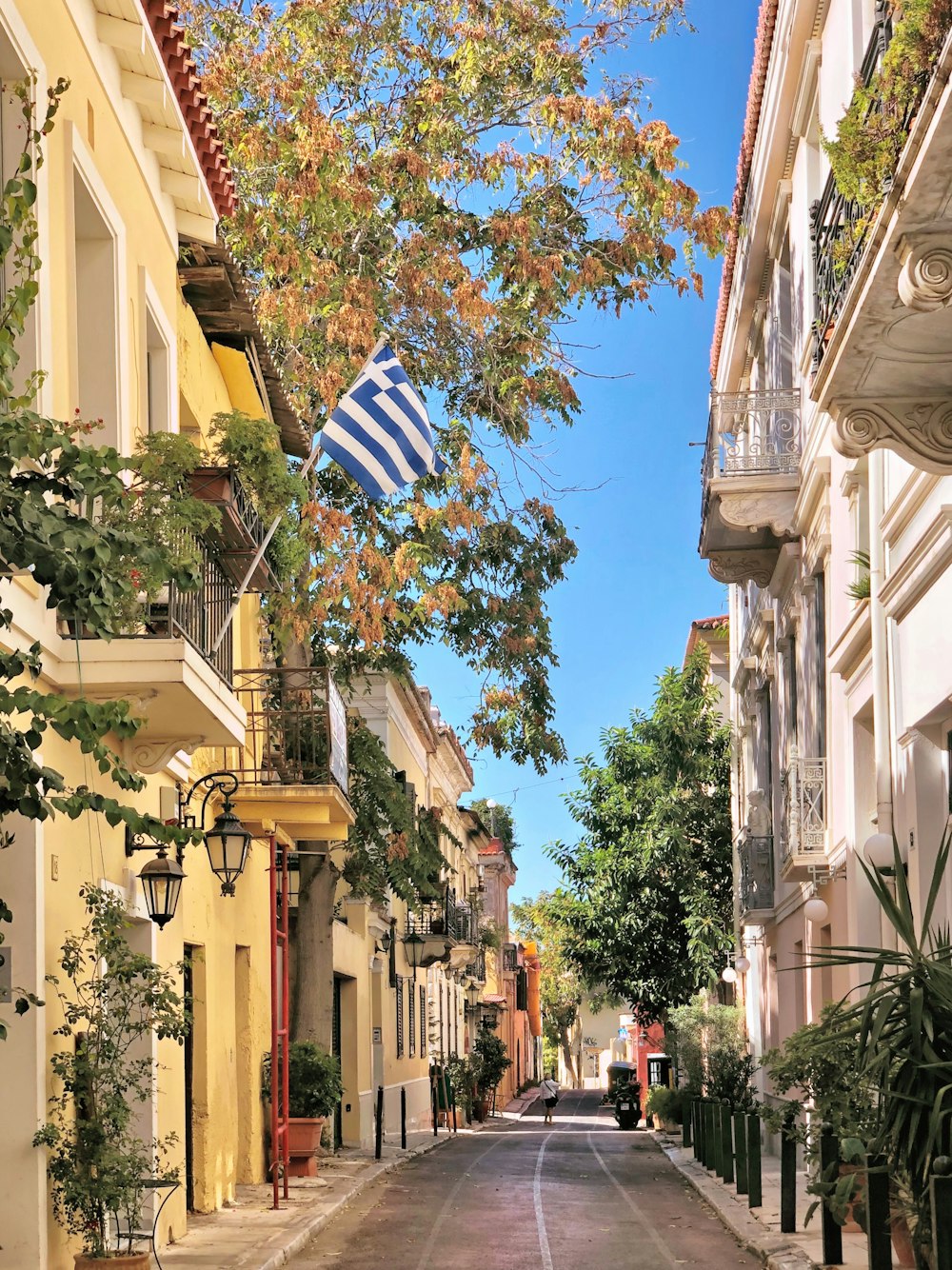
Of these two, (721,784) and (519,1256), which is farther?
(721,784)

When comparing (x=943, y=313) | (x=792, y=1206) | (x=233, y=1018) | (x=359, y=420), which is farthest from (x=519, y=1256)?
(x=943, y=313)

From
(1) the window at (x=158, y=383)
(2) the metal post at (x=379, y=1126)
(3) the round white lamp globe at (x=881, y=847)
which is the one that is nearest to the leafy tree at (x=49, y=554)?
(1) the window at (x=158, y=383)

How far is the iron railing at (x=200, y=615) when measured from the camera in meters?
11.0

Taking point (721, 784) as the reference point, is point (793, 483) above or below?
above

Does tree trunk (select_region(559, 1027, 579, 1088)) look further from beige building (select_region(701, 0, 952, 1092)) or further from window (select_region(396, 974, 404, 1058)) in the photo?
beige building (select_region(701, 0, 952, 1092))

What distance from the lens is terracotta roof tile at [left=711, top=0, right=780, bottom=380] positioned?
→ 20531 mm

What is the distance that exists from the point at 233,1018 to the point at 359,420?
666cm

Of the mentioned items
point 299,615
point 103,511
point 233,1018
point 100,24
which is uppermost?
point 100,24

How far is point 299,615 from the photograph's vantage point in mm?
17938

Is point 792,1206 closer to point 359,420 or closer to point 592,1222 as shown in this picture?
point 592,1222

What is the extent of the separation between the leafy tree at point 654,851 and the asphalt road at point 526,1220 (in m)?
8.38

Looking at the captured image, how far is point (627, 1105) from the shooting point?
142ft

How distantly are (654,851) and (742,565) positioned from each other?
10878 mm

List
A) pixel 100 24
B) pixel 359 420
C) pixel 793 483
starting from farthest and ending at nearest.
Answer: pixel 793 483 → pixel 359 420 → pixel 100 24
